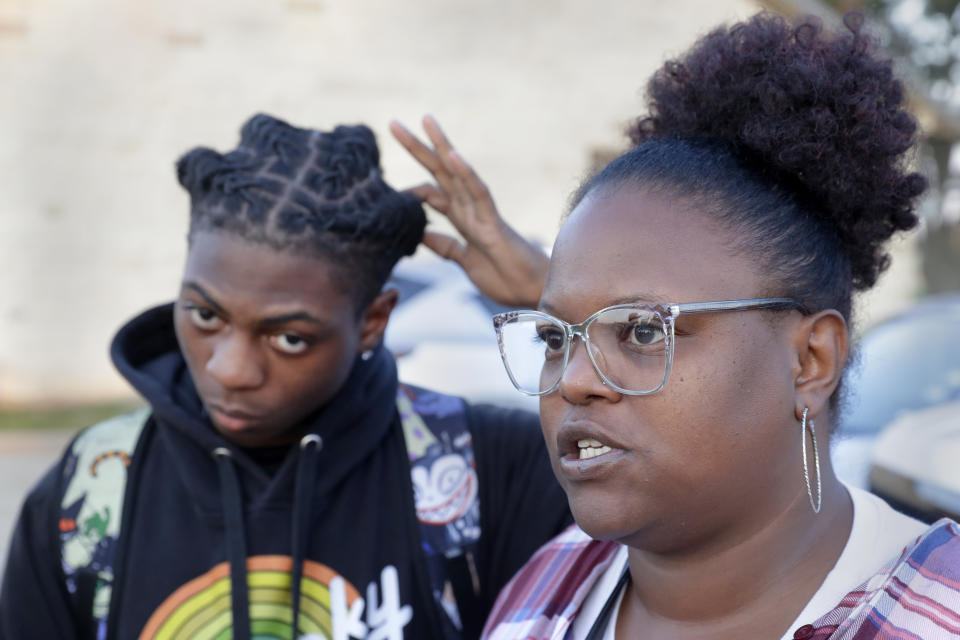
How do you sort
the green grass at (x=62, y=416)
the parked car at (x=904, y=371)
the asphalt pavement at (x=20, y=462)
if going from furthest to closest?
the green grass at (x=62, y=416)
the asphalt pavement at (x=20, y=462)
the parked car at (x=904, y=371)

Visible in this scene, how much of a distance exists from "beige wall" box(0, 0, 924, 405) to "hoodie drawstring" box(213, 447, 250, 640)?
26.4 ft

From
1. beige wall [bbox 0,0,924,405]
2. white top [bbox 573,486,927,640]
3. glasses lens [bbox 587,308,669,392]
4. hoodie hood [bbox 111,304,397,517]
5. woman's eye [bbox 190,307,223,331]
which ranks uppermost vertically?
beige wall [bbox 0,0,924,405]

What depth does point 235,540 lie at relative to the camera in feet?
7.38

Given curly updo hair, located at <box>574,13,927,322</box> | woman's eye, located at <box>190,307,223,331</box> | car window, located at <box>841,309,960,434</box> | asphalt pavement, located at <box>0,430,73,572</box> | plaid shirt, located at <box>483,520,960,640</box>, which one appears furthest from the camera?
asphalt pavement, located at <box>0,430,73,572</box>

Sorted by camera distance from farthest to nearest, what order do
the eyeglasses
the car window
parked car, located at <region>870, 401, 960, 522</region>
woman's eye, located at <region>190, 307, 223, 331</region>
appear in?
the car window, parked car, located at <region>870, 401, 960, 522</region>, woman's eye, located at <region>190, 307, 223, 331</region>, the eyeglasses

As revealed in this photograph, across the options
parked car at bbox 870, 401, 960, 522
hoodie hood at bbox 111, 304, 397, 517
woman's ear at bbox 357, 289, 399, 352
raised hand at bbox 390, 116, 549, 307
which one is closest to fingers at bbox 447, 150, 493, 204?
raised hand at bbox 390, 116, 549, 307

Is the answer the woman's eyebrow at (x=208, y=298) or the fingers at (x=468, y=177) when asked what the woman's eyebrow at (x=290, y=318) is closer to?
the woman's eyebrow at (x=208, y=298)

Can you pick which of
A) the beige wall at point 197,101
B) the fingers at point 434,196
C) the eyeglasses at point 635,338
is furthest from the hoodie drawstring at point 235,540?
the beige wall at point 197,101

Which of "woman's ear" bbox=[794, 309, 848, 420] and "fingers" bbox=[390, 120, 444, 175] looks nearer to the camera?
"woman's ear" bbox=[794, 309, 848, 420]

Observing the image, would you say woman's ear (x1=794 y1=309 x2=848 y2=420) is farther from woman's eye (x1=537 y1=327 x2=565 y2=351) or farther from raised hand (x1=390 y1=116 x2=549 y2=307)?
raised hand (x1=390 y1=116 x2=549 y2=307)

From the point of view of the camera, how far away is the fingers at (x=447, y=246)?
267cm

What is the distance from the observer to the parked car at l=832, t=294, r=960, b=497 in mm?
4227

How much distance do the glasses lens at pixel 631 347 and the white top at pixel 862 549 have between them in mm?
445

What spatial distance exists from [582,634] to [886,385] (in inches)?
123
